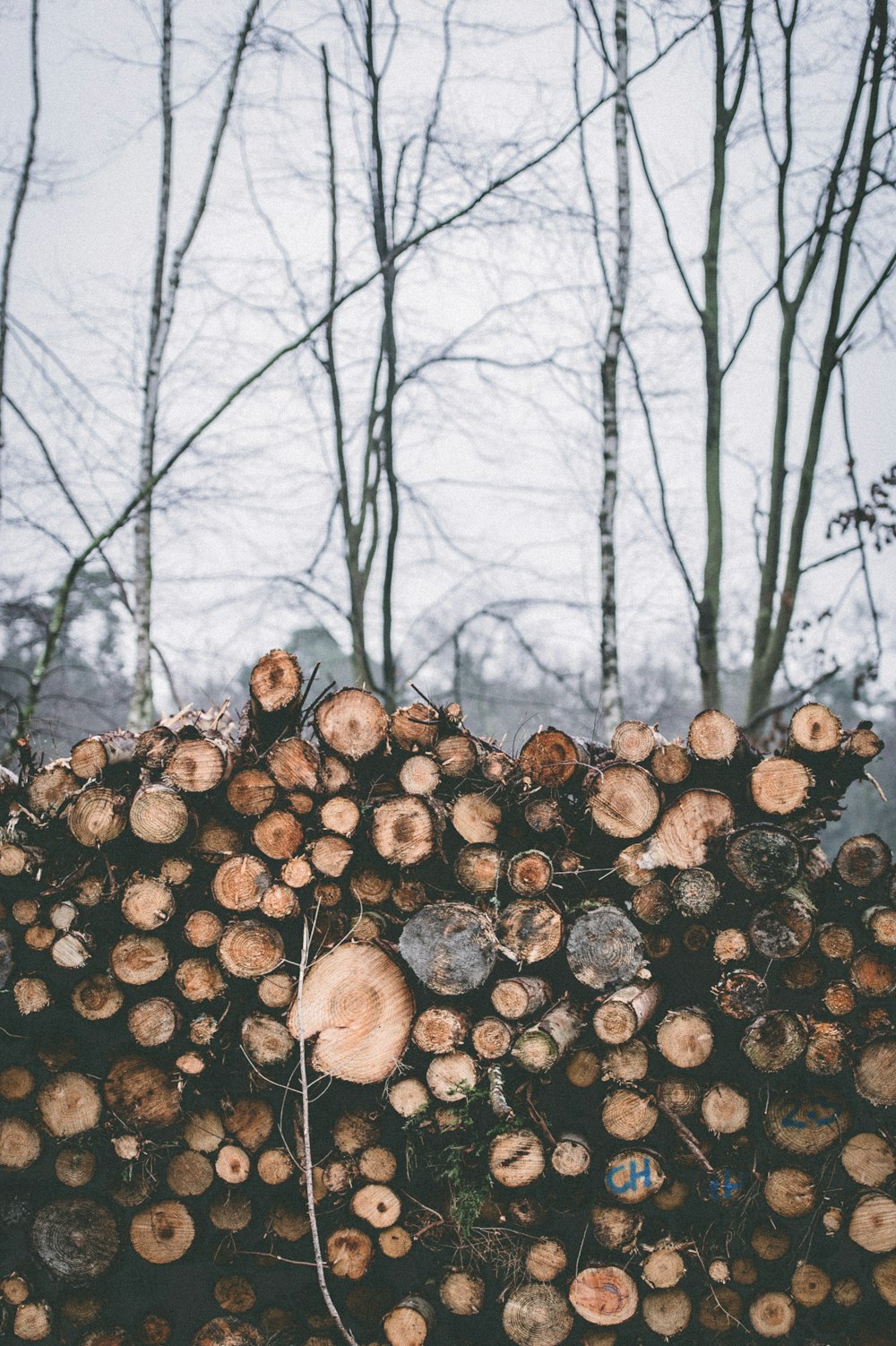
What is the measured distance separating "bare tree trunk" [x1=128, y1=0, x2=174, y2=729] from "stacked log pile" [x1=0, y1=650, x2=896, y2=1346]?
4439 millimetres

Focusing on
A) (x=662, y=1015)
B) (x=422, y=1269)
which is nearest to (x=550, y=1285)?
(x=422, y=1269)

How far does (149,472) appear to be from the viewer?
A: 7676 mm

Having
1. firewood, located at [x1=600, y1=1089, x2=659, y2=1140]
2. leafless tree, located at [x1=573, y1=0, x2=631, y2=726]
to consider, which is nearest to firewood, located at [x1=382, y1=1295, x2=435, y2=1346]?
firewood, located at [x1=600, y1=1089, x2=659, y2=1140]

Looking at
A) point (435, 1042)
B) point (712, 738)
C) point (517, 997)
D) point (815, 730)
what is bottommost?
point (435, 1042)

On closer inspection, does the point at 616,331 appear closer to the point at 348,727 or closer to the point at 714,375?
the point at 714,375

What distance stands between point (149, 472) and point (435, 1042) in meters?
6.79

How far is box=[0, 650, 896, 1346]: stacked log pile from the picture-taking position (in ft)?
→ 8.84

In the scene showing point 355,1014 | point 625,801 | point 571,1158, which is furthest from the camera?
point 625,801

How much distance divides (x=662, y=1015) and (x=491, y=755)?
1.19 m

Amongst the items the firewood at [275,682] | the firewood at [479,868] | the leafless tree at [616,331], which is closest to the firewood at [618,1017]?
the firewood at [479,868]

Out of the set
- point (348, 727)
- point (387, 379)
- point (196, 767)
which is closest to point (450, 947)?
point (348, 727)

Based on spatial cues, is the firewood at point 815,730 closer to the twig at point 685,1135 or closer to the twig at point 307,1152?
the twig at point 685,1135

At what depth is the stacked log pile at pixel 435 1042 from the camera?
2693mm

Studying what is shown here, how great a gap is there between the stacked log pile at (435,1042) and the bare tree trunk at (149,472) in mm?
4439
